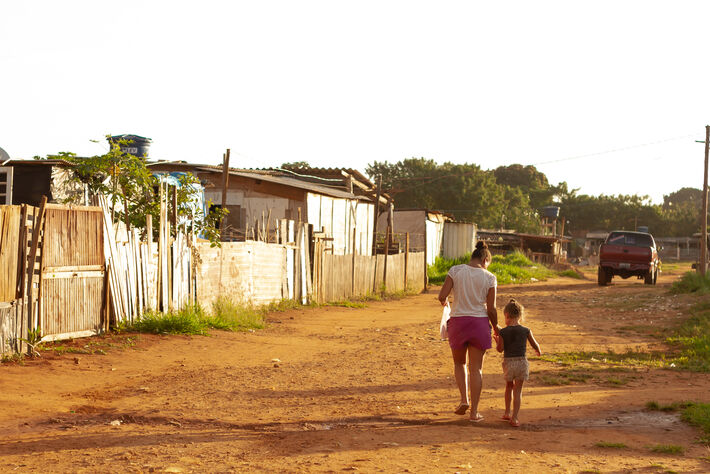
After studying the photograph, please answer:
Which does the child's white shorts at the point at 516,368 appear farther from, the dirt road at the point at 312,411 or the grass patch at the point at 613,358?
the grass patch at the point at 613,358

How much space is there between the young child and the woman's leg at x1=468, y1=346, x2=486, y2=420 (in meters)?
0.24

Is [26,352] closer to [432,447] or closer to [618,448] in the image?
[432,447]

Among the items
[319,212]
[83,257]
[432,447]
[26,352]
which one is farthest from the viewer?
[319,212]

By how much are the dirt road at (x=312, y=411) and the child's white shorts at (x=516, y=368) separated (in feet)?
1.47

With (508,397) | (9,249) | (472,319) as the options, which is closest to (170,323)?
(9,249)

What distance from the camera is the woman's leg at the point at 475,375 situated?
7.27 m

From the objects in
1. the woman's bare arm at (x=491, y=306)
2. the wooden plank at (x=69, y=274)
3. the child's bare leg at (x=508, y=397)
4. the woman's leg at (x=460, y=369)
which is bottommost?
the child's bare leg at (x=508, y=397)

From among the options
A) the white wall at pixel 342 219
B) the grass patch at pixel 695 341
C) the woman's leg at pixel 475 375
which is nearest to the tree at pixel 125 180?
the woman's leg at pixel 475 375

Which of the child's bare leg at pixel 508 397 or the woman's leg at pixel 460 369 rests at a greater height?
the woman's leg at pixel 460 369

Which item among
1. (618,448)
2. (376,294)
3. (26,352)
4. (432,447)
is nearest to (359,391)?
(432,447)

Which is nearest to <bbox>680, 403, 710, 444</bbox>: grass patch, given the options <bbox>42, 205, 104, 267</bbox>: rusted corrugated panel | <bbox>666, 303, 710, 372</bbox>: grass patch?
<bbox>666, 303, 710, 372</bbox>: grass patch

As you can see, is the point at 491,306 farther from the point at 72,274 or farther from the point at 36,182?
the point at 36,182

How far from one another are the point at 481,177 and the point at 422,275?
3845cm

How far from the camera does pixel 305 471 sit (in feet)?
17.9
